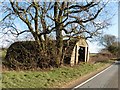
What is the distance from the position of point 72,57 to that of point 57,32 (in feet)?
24.3

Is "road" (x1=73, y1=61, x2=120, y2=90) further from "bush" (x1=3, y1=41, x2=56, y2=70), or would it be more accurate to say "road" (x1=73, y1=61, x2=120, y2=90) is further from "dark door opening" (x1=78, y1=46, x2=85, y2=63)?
"dark door opening" (x1=78, y1=46, x2=85, y2=63)

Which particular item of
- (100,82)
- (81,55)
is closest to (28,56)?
(100,82)

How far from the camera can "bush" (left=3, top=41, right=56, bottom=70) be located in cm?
2270

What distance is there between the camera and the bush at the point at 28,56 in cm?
2270

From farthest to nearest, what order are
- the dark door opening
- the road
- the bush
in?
the dark door opening, the bush, the road

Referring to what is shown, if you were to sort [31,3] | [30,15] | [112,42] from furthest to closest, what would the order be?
[112,42] < [30,15] < [31,3]

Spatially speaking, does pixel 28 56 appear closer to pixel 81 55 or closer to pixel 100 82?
pixel 100 82

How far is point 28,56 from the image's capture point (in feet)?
77.8

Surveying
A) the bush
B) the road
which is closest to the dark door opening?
the bush

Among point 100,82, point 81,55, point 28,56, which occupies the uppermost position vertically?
point 28,56

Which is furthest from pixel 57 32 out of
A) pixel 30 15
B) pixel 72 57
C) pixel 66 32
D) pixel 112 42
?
→ pixel 112 42

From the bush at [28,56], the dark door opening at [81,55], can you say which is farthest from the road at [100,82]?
the dark door opening at [81,55]

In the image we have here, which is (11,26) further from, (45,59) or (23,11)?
(45,59)

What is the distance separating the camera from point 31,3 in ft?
76.6
